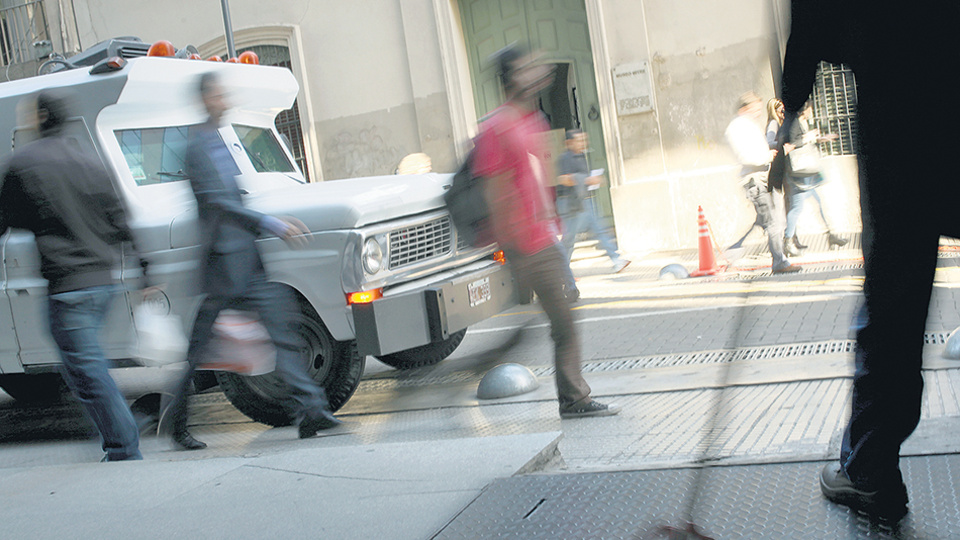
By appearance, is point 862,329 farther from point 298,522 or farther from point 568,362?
point 568,362

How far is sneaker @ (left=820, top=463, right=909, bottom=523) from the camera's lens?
267 cm

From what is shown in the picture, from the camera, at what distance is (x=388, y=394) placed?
6391 mm

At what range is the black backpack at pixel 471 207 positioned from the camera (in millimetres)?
4809

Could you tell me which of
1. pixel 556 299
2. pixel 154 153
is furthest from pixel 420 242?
pixel 154 153

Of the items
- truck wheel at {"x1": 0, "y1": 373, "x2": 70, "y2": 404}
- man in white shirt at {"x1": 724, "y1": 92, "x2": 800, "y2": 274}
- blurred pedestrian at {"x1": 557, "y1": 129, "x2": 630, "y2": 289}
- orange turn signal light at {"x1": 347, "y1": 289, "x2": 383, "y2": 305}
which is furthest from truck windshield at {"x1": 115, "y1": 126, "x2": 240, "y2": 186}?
man in white shirt at {"x1": 724, "y1": 92, "x2": 800, "y2": 274}

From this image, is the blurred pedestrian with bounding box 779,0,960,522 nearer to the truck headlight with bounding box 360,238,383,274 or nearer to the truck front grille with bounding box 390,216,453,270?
the truck headlight with bounding box 360,238,383,274

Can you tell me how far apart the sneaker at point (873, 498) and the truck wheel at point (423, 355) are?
4277 mm

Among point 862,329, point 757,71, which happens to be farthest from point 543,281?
point 757,71

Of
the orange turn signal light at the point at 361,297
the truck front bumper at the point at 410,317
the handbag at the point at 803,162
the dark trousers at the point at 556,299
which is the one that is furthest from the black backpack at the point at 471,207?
the handbag at the point at 803,162

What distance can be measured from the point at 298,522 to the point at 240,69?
469 centimetres

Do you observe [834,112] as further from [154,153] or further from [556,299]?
[154,153]

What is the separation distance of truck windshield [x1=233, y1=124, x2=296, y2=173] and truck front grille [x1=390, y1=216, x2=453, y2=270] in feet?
5.05

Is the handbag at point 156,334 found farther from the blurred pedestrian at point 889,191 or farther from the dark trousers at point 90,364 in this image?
the blurred pedestrian at point 889,191

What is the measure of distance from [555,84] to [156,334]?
11.0 m
